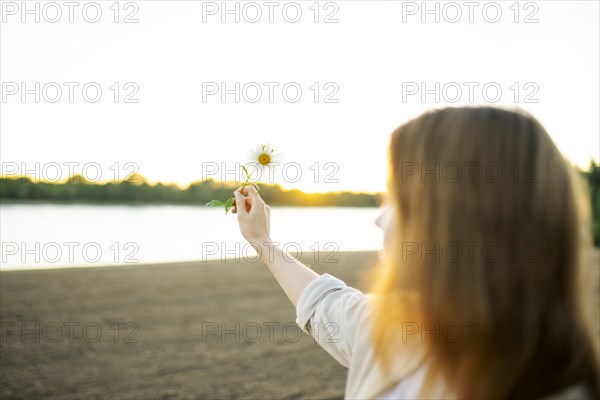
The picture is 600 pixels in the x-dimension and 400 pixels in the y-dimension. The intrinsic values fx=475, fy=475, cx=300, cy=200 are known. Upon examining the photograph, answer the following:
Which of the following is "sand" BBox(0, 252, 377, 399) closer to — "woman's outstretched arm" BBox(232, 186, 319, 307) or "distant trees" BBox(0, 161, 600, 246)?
"woman's outstretched arm" BBox(232, 186, 319, 307)

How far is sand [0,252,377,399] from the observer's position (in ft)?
12.3

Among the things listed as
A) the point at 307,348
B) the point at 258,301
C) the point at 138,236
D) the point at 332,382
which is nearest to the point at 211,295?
the point at 258,301

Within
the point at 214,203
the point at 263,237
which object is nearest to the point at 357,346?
the point at 263,237

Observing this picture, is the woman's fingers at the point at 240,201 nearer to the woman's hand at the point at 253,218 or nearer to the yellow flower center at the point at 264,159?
the woman's hand at the point at 253,218

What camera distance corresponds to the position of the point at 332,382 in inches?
156

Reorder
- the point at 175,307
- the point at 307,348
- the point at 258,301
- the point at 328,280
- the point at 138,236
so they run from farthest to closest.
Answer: the point at 138,236 → the point at 258,301 → the point at 175,307 → the point at 307,348 → the point at 328,280

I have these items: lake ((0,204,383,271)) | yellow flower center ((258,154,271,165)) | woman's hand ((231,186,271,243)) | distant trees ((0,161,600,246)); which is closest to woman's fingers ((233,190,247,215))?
woman's hand ((231,186,271,243))

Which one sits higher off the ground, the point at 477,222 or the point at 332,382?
the point at 477,222

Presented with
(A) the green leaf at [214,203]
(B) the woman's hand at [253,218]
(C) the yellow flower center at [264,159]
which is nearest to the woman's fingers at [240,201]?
(B) the woman's hand at [253,218]

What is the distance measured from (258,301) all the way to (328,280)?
6037 millimetres

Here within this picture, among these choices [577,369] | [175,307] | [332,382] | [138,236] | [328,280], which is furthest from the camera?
[138,236]

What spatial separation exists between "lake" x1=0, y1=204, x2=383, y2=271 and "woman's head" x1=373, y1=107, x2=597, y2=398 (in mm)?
4428

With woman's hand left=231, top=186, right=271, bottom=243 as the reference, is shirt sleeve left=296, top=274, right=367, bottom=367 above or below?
below

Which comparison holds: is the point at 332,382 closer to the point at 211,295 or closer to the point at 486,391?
the point at 486,391
